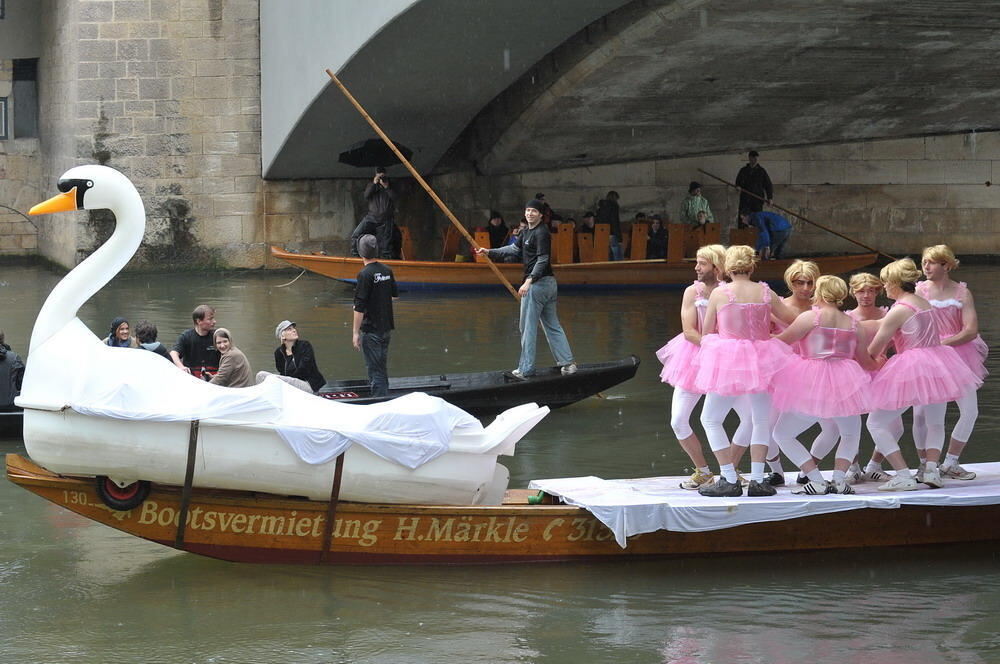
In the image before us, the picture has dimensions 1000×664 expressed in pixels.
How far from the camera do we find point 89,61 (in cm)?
2120

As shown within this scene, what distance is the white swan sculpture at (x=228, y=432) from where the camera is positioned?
694cm

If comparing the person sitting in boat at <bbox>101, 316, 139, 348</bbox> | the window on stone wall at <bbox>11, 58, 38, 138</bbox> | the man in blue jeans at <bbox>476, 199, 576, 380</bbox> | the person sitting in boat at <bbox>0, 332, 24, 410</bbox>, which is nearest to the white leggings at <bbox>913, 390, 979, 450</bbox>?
the man in blue jeans at <bbox>476, 199, 576, 380</bbox>

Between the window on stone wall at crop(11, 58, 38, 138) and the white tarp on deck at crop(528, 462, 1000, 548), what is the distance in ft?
64.2

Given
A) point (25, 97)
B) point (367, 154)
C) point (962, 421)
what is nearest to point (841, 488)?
point (962, 421)

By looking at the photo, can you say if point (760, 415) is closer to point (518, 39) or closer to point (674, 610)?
point (674, 610)

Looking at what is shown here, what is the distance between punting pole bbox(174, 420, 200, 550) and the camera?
6922mm

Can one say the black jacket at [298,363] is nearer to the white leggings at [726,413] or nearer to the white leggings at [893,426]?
the white leggings at [726,413]

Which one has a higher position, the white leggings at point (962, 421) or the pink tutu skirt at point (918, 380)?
the pink tutu skirt at point (918, 380)

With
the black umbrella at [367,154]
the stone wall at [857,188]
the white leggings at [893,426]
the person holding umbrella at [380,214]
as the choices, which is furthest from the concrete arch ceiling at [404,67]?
the white leggings at [893,426]

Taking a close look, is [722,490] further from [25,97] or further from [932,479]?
[25,97]

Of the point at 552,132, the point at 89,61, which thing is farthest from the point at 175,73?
the point at 552,132

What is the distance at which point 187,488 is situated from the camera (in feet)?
23.0

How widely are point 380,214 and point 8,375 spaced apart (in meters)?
9.94

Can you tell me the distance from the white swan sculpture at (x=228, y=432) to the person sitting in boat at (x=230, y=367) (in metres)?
2.03
